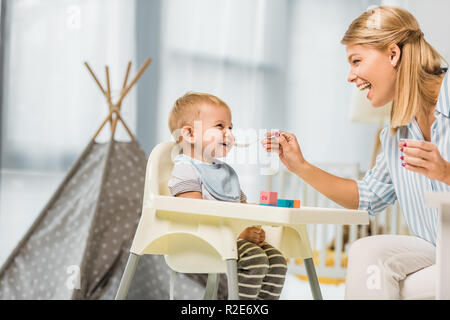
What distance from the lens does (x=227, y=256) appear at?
2.69ft

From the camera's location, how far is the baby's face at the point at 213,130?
3.30 ft

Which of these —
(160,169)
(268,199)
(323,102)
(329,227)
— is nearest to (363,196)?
(268,199)

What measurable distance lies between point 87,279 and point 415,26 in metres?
1.23

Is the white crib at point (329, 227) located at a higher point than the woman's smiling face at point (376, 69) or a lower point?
lower

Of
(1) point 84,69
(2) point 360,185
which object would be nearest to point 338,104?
(1) point 84,69

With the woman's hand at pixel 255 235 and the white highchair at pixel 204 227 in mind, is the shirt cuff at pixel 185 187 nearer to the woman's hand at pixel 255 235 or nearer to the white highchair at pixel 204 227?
the white highchair at pixel 204 227

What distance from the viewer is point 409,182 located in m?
0.95

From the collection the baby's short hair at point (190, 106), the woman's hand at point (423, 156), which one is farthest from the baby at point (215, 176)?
the woman's hand at point (423, 156)

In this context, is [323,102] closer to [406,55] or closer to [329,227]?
[329,227]

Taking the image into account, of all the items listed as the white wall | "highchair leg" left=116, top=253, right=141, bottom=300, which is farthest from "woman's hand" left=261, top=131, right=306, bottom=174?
the white wall

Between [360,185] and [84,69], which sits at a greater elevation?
[84,69]
